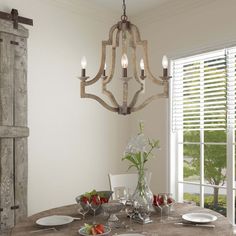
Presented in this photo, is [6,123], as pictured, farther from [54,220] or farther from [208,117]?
[208,117]

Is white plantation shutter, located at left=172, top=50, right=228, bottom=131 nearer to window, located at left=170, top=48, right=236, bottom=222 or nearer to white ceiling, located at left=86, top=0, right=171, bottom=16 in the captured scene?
window, located at left=170, top=48, right=236, bottom=222

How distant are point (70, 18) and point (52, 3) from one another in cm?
26

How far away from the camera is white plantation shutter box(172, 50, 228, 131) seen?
10.4 ft

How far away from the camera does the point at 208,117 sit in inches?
129

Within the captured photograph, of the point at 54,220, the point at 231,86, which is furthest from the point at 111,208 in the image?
the point at 231,86

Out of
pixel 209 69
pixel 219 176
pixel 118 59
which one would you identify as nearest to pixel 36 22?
pixel 118 59

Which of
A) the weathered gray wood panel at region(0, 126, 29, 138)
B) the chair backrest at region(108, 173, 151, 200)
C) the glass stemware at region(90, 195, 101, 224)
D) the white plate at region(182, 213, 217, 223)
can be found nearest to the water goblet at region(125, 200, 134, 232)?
the glass stemware at region(90, 195, 101, 224)

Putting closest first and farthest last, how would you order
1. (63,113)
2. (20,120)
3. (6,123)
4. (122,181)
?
(6,123), (20,120), (122,181), (63,113)

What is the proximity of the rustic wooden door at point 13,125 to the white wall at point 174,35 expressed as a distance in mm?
1474

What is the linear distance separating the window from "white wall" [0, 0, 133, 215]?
800mm

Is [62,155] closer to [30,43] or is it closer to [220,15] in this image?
[30,43]

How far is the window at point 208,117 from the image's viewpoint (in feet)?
10.1

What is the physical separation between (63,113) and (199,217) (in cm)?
184

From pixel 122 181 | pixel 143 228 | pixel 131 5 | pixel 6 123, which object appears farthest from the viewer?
pixel 131 5
